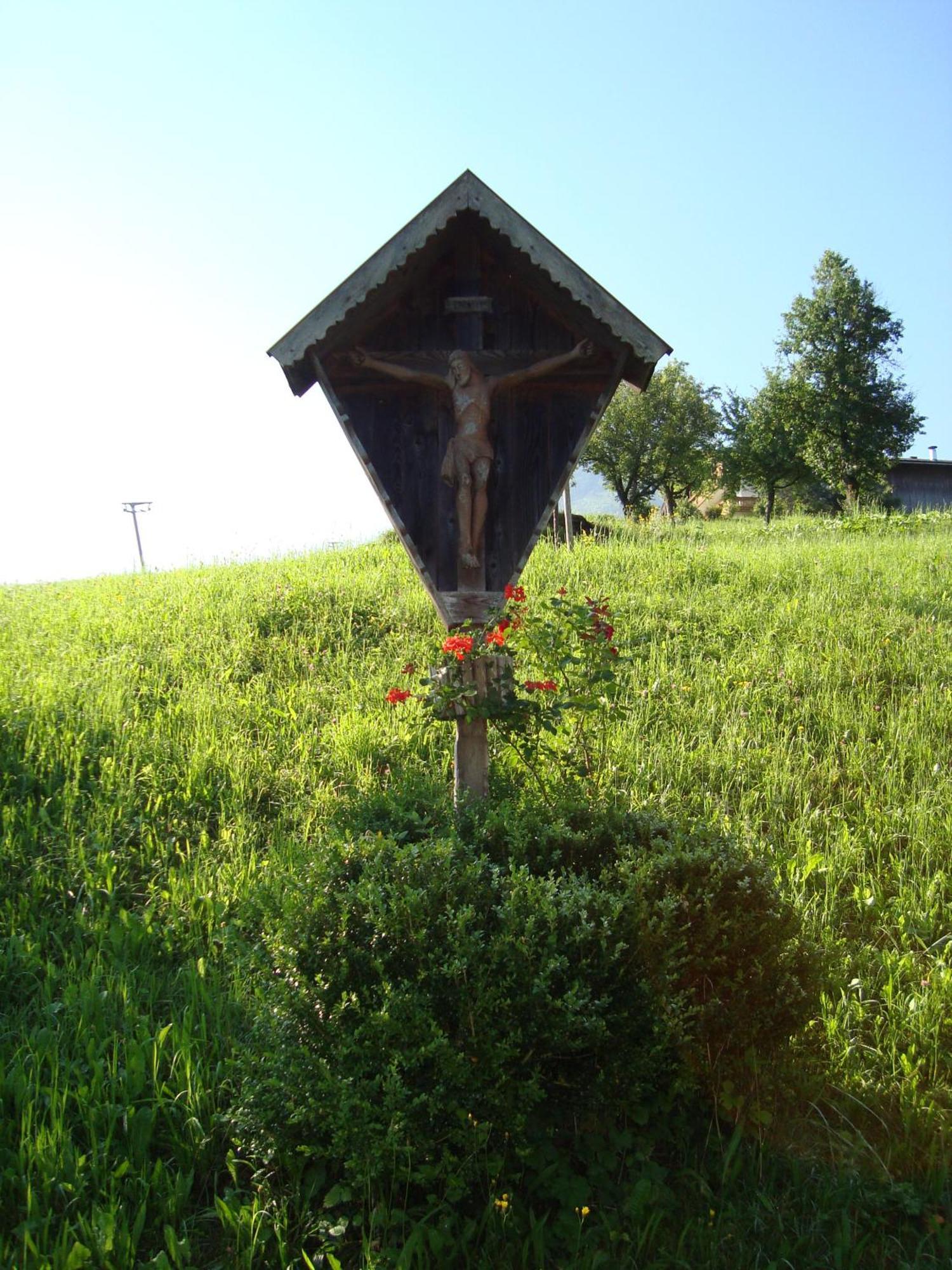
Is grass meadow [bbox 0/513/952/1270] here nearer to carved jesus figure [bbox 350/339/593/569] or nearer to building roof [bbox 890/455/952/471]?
carved jesus figure [bbox 350/339/593/569]

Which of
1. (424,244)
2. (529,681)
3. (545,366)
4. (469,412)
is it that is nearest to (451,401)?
(469,412)

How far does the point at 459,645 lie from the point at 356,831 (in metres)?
0.98

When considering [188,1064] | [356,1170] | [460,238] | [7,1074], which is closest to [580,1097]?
[356,1170]

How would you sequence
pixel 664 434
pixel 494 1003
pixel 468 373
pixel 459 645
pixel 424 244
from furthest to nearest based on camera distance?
pixel 664 434
pixel 468 373
pixel 424 244
pixel 459 645
pixel 494 1003

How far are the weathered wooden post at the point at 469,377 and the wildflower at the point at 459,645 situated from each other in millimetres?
106

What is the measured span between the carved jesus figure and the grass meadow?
1499mm

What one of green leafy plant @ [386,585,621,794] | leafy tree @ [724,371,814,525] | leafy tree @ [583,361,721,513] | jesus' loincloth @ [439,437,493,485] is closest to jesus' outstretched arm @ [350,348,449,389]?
jesus' loincloth @ [439,437,493,485]

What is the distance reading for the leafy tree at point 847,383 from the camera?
32938mm

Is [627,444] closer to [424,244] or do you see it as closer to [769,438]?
[769,438]

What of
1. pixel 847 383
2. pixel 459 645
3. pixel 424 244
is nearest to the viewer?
pixel 459 645

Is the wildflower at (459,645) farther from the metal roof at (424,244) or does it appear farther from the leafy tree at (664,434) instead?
the leafy tree at (664,434)

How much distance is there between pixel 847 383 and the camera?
33.5m

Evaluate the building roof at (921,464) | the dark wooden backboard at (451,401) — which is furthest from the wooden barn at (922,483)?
the dark wooden backboard at (451,401)

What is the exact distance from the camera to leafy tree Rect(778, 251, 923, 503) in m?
32.9
